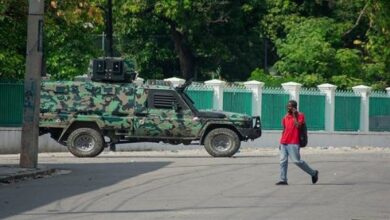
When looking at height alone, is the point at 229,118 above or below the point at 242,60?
below

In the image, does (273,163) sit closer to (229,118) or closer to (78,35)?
(229,118)

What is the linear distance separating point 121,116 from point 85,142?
133cm

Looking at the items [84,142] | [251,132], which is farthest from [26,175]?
[251,132]

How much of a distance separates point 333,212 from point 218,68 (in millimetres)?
34096

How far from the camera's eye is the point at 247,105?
36.9 meters

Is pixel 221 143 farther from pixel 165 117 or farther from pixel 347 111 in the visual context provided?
pixel 347 111

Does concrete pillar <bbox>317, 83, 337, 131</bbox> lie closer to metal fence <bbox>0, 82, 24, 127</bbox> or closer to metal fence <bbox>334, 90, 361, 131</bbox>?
metal fence <bbox>334, 90, 361, 131</bbox>

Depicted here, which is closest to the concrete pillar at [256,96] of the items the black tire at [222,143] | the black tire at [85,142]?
the black tire at [222,143]

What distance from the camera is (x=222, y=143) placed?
2964 centimetres

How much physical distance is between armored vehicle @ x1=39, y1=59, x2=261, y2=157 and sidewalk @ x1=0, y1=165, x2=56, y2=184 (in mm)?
5379

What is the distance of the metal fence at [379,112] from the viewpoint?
38.9 metres

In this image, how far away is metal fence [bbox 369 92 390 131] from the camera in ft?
128

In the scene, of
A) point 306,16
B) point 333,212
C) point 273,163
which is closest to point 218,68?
point 306,16

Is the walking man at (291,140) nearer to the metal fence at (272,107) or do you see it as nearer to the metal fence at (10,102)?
the metal fence at (10,102)
